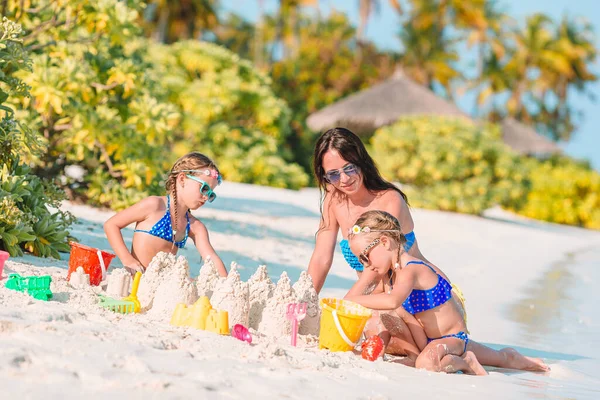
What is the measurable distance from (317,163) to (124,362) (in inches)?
84.8

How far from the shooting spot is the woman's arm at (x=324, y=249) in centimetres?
464

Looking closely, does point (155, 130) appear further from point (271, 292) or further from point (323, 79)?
point (323, 79)

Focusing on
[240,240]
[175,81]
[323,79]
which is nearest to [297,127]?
[323,79]

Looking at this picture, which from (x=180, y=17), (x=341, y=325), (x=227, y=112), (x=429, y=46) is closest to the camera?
(x=341, y=325)

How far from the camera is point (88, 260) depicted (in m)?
4.32

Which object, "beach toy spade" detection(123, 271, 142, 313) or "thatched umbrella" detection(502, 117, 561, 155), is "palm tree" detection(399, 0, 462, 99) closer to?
"thatched umbrella" detection(502, 117, 561, 155)

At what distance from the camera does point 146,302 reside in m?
4.12

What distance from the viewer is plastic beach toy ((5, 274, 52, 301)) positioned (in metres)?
3.68

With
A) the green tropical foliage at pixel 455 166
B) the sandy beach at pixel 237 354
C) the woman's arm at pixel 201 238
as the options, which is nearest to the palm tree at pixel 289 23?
the green tropical foliage at pixel 455 166

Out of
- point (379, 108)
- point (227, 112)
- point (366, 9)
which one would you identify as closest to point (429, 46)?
point (366, 9)

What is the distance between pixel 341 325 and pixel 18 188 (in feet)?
8.04

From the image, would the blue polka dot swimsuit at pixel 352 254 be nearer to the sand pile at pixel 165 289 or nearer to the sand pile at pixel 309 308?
the sand pile at pixel 309 308

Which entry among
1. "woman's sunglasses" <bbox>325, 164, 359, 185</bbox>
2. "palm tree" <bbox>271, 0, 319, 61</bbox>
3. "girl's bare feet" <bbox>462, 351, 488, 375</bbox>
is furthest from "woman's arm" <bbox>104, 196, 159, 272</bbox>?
"palm tree" <bbox>271, 0, 319, 61</bbox>

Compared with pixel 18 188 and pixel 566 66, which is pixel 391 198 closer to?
pixel 18 188
